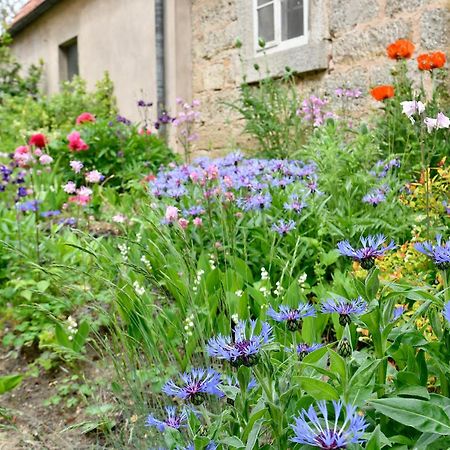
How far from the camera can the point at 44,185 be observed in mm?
4902

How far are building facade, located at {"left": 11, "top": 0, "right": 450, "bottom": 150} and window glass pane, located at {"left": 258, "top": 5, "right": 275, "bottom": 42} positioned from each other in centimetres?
1

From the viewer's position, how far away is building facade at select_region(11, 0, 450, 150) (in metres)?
4.71

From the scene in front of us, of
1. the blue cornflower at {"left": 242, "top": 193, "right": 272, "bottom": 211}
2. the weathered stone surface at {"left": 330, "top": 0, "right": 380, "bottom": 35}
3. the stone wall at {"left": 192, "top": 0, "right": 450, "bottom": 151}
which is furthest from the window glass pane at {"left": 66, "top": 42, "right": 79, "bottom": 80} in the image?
the blue cornflower at {"left": 242, "top": 193, "right": 272, "bottom": 211}

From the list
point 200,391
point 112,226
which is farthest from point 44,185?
point 200,391

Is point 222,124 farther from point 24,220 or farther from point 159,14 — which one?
point 24,220

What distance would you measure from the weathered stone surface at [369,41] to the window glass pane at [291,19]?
22.1 inches

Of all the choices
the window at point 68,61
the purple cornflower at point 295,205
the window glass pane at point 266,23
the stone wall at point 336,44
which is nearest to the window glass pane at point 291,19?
the window glass pane at point 266,23

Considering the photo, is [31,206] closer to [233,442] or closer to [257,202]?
[257,202]

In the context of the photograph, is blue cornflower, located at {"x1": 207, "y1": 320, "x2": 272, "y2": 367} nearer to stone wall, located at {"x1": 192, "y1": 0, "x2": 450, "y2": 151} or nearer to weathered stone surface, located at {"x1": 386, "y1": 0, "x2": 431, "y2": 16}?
stone wall, located at {"x1": 192, "y1": 0, "x2": 450, "y2": 151}

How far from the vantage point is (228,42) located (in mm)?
6410

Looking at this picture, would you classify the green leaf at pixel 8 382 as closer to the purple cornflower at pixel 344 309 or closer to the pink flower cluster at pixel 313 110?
the purple cornflower at pixel 344 309

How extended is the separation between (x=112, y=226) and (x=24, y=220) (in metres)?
0.64

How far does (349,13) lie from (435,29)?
3.10 feet

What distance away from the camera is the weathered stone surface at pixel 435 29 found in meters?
4.17
